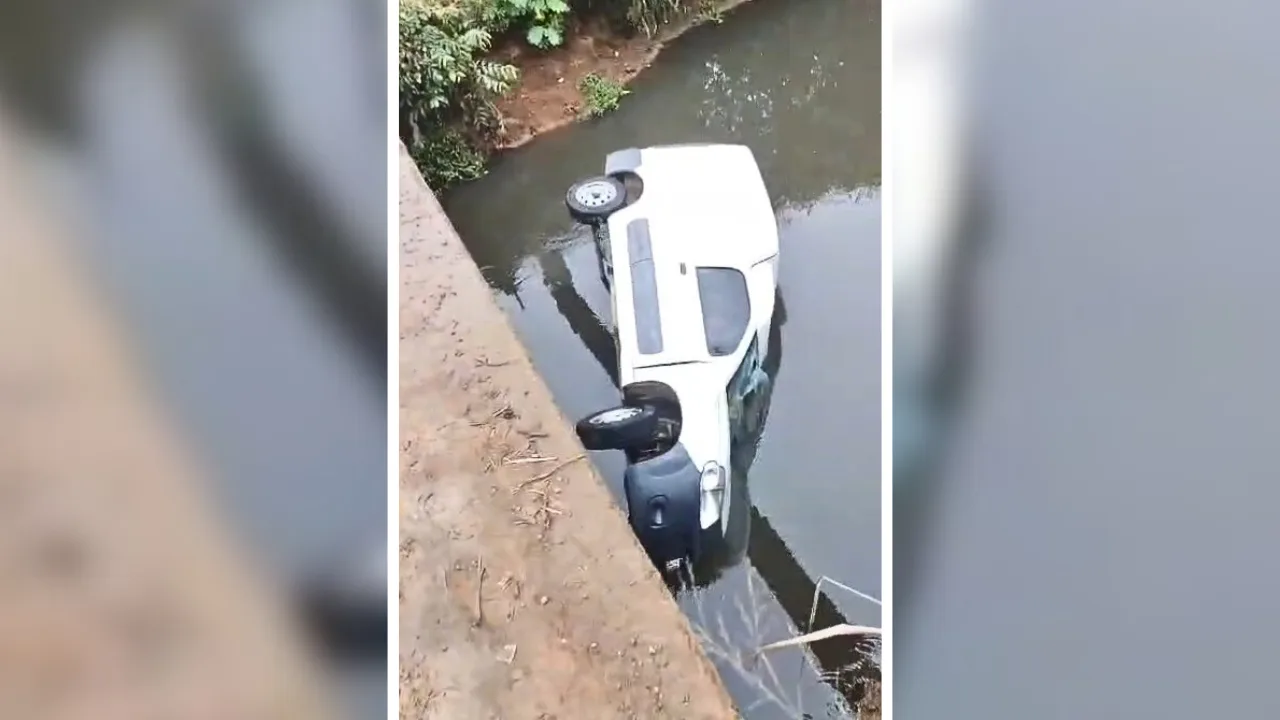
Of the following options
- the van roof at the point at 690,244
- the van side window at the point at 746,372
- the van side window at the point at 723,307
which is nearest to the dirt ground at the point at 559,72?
the van roof at the point at 690,244

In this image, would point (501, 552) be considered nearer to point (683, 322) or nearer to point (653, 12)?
point (683, 322)

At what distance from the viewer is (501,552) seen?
49.8 inches

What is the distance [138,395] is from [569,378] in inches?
22.1

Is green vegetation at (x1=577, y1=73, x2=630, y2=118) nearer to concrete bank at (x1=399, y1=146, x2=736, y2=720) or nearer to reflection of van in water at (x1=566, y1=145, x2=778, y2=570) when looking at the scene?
reflection of van in water at (x1=566, y1=145, x2=778, y2=570)

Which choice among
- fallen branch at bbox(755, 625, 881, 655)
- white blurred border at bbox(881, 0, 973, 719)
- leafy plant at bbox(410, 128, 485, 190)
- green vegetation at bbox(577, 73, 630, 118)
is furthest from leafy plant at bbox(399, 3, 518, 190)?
fallen branch at bbox(755, 625, 881, 655)

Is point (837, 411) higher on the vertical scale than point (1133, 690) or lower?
higher

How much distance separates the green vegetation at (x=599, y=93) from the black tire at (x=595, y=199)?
0.10 m

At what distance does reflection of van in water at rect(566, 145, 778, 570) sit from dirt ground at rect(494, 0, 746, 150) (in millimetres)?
104

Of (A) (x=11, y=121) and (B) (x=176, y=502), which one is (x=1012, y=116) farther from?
(A) (x=11, y=121)

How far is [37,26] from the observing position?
1.27 meters

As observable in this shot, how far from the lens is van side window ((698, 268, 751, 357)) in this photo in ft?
4.32

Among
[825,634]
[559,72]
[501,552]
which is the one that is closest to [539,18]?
[559,72]

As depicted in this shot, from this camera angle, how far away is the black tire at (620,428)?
1.29m

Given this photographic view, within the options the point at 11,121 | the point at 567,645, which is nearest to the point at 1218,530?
the point at 567,645
